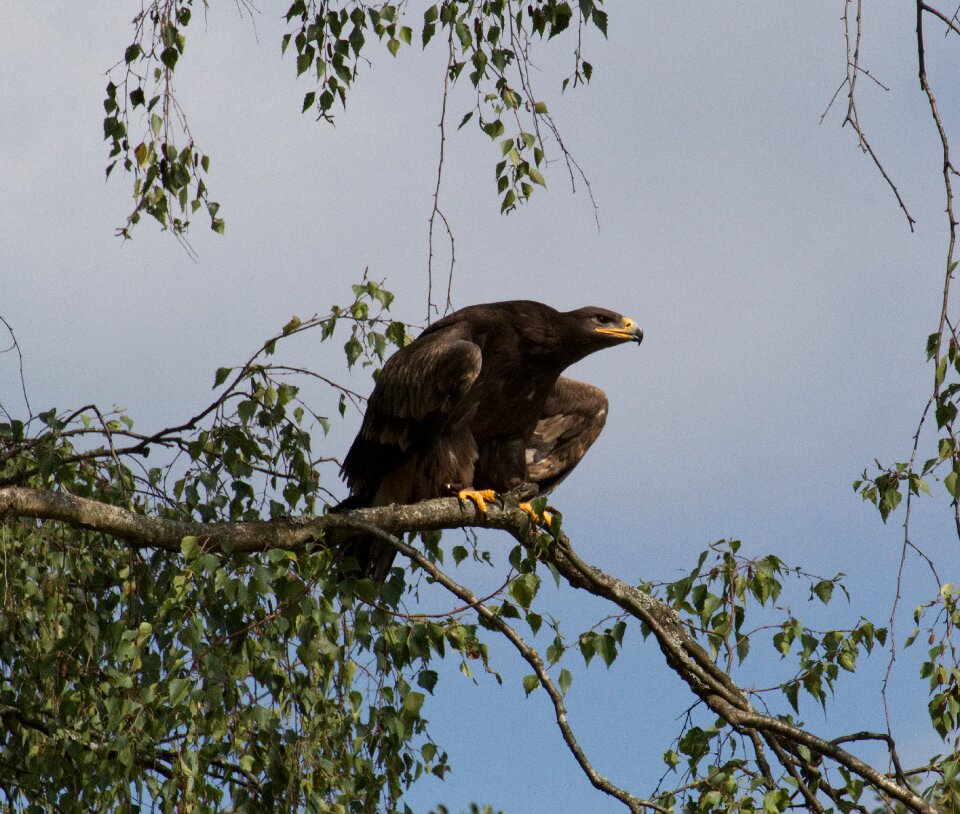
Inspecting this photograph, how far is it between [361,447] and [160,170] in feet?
5.28

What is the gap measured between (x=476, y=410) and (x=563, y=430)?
32.6 inches

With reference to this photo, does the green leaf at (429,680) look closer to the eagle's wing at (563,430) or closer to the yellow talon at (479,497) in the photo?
the yellow talon at (479,497)

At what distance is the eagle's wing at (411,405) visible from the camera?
18.3ft

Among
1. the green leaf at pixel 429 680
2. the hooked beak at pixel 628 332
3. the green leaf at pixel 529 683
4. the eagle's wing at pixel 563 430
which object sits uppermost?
A: the hooked beak at pixel 628 332

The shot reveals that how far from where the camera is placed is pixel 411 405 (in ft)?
18.6

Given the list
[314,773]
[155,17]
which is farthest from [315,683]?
[155,17]

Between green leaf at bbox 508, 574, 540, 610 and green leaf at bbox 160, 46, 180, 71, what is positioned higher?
green leaf at bbox 160, 46, 180, 71

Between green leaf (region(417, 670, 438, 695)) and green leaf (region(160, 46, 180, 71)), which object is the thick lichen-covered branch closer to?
green leaf (region(417, 670, 438, 695))

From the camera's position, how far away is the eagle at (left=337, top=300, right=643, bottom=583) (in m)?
5.62

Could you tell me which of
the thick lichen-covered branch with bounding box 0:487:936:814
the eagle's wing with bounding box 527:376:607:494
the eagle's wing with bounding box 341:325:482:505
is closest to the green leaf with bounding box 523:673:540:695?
the thick lichen-covered branch with bounding box 0:487:936:814

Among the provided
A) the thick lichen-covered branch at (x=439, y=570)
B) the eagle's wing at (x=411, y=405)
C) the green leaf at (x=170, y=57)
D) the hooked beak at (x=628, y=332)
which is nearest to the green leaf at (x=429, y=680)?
the thick lichen-covered branch at (x=439, y=570)

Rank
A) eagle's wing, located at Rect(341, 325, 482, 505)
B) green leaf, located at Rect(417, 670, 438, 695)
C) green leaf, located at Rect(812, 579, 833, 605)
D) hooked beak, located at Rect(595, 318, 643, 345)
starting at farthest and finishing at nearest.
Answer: hooked beak, located at Rect(595, 318, 643, 345) → eagle's wing, located at Rect(341, 325, 482, 505) → green leaf, located at Rect(812, 579, 833, 605) → green leaf, located at Rect(417, 670, 438, 695)

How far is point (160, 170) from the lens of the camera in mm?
5000

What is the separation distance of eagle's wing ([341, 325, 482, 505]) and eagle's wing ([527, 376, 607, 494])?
0.78 metres
